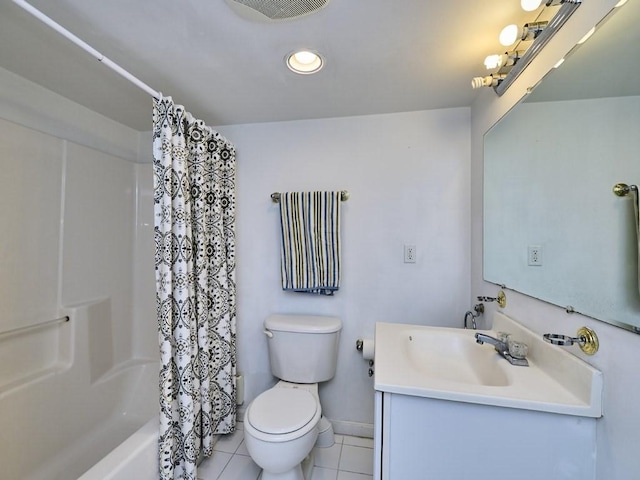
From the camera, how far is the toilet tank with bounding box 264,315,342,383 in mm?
1621

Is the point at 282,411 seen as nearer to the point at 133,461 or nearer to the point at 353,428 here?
the point at 133,461

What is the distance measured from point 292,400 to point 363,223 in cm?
108

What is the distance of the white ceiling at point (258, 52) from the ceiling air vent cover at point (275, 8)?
37mm

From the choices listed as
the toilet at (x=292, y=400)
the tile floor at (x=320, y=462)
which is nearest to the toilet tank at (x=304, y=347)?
the toilet at (x=292, y=400)

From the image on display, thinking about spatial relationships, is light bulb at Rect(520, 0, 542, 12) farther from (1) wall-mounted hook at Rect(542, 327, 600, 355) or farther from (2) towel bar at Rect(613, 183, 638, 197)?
(1) wall-mounted hook at Rect(542, 327, 600, 355)

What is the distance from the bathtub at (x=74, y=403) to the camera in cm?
127

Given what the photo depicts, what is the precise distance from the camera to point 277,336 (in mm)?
1657

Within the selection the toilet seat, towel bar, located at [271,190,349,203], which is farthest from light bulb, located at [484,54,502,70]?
the toilet seat

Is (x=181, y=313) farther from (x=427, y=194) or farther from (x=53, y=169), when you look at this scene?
(x=427, y=194)

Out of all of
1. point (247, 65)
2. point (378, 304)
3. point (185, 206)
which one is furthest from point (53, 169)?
point (378, 304)

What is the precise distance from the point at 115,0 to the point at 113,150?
1258 millimetres

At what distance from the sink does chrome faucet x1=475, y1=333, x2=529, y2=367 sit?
3 centimetres

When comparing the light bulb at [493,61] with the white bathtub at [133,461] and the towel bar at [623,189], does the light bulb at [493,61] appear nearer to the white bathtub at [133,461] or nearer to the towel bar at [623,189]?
the towel bar at [623,189]

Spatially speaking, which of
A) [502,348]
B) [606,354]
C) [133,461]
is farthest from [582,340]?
[133,461]
